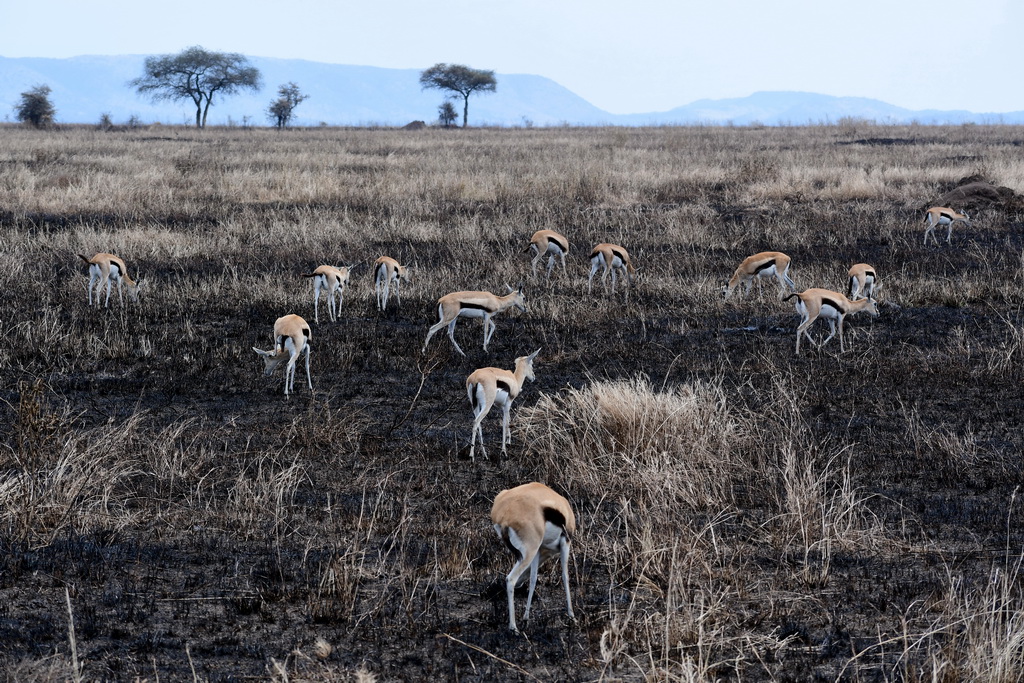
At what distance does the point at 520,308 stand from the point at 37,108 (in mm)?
46747

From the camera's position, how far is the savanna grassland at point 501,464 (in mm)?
4547

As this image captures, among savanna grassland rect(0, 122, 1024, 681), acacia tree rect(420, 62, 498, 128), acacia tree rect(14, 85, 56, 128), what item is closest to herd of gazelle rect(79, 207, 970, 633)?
savanna grassland rect(0, 122, 1024, 681)

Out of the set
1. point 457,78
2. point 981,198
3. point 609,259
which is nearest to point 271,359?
point 609,259

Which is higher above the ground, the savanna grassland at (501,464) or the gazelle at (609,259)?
the gazelle at (609,259)

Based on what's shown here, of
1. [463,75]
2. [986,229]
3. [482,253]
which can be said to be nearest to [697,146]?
[986,229]

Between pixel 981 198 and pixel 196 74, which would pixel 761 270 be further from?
pixel 196 74

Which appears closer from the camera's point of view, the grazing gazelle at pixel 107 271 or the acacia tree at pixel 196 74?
the grazing gazelle at pixel 107 271

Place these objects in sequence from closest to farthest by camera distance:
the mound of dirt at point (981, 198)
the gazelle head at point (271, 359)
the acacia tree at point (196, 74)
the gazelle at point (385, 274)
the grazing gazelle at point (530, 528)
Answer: the grazing gazelle at point (530, 528) < the gazelle head at point (271, 359) < the gazelle at point (385, 274) < the mound of dirt at point (981, 198) < the acacia tree at point (196, 74)

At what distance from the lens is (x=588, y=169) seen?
25203 mm

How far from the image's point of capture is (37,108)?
162ft

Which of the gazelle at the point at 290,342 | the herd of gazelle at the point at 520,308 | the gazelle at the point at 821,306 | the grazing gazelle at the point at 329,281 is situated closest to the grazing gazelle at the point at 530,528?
the herd of gazelle at the point at 520,308

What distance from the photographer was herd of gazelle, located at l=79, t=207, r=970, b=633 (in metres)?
4.45

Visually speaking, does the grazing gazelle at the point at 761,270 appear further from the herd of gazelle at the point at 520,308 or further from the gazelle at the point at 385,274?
the gazelle at the point at 385,274

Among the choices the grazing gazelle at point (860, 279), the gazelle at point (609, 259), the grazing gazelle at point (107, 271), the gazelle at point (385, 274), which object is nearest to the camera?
the grazing gazelle at point (107, 271)
